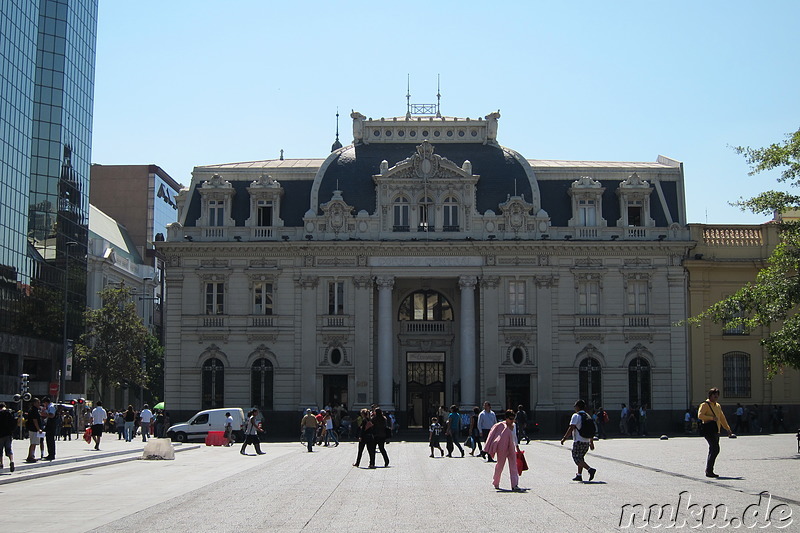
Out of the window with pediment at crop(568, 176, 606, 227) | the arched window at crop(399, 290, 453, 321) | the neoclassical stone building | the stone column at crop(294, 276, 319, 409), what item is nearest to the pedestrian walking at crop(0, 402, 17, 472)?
the neoclassical stone building

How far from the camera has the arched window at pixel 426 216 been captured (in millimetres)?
64375

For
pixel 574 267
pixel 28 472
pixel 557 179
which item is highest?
pixel 557 179

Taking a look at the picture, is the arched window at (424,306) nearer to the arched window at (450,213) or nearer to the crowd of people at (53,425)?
the arched window at (450,213)

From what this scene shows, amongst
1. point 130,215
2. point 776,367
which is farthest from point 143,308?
point 776,367

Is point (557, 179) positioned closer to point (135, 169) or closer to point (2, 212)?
point (2, 212)

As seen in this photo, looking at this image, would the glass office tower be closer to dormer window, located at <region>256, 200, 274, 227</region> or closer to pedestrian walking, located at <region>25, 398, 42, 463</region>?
dormer window, located at <region>256, 200, 274, 227</region>

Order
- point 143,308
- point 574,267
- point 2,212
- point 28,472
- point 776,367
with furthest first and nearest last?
point 143,308 < point 2,212 < point 574,267 < point 776,367 < point 28,472

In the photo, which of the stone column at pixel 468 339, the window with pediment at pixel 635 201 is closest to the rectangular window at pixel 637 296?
the window with pediment at pixel 635 201

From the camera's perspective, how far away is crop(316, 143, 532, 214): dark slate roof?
65.0 m

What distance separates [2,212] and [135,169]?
46.3 m

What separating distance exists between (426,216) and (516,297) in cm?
702

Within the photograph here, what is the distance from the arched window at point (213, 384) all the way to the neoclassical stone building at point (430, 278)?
11 cm

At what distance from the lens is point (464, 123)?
6681 cm

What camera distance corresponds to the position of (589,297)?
2534 inches
